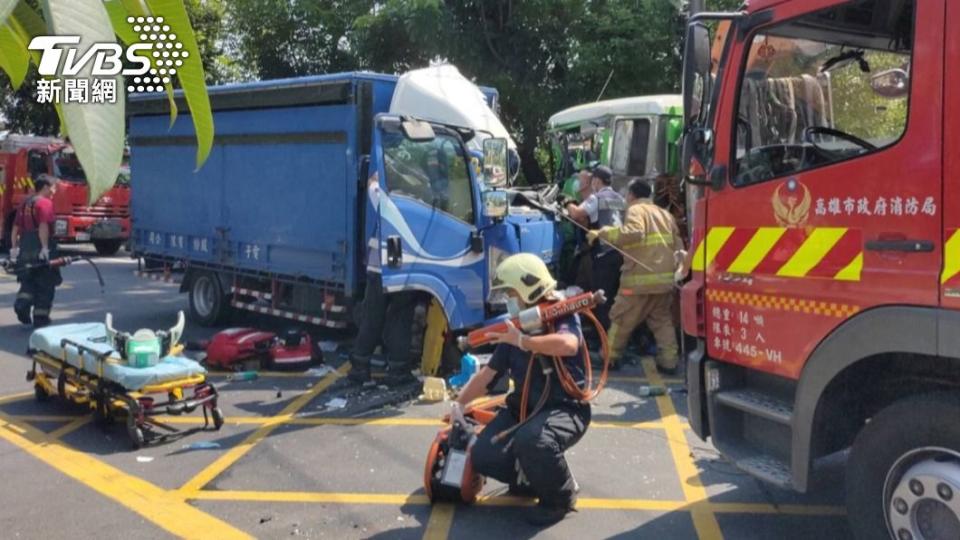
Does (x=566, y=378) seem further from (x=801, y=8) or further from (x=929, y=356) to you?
(x=801, y=8)

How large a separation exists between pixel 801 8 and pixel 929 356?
1579 millimetres

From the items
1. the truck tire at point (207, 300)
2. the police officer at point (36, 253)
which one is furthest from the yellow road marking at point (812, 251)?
the police officer at point (36, 253)

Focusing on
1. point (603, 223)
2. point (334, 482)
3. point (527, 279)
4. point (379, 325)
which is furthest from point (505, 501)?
point (603, 223)

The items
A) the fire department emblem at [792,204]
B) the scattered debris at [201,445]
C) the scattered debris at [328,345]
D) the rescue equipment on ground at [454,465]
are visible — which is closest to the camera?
the fire department emblem at [792,204]

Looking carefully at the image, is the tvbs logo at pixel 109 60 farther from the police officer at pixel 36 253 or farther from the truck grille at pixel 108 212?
the truck grille at pixel 108 212

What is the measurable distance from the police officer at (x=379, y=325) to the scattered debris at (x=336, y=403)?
0.30 metres

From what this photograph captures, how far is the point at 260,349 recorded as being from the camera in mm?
8375

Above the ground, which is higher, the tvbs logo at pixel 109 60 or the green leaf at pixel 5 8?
the green leaf at pixel 5 8

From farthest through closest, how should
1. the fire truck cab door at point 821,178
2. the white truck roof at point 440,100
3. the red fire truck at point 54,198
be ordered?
1. the red fire truck at point 54,198
2. the white truck roof at point 440,100
3. the fire truck cab door at point 821,178

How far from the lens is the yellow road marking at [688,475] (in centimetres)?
470

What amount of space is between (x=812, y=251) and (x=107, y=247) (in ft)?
62.0

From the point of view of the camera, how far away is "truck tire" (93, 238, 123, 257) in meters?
19.7

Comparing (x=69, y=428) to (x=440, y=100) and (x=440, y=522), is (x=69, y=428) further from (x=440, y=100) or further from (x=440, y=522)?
(x=440, y=100)

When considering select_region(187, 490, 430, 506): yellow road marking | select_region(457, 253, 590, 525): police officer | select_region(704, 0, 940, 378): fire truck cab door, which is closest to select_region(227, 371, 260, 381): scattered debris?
select_region(187, 490, 430, 506): yellow road marking
